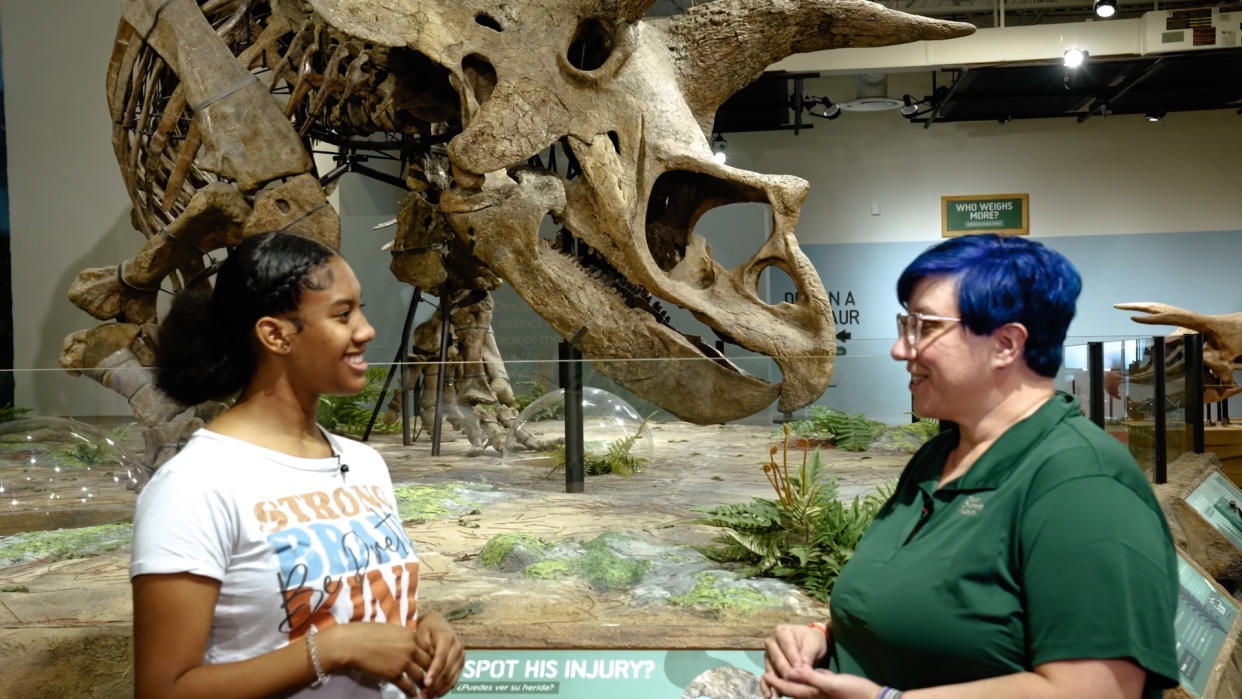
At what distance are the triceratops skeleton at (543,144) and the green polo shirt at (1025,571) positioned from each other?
1710 mm

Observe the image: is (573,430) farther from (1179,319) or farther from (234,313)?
(1179,319)

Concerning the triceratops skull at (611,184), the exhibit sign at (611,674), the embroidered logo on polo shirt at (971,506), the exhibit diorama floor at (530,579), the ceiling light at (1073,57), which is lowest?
the exhibit sign at (611,674)

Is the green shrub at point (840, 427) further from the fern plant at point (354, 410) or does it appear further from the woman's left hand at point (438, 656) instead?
the woman's left hand at point (438, 656)

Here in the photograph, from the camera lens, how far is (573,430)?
3.67 metres

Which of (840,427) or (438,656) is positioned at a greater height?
(840,427)

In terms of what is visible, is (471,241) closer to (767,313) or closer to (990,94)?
(767,313)

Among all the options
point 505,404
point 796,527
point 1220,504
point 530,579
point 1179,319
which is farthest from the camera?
point 1179,319

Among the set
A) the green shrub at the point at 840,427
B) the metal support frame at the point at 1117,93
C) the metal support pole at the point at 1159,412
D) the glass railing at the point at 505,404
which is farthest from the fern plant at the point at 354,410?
the metal support frame at the point at 1117,93

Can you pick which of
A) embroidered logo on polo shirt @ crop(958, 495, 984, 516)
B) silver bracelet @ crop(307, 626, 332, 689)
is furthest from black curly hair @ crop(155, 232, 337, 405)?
embroidered logo on polo shirt @ crop(958, 495, 984, 516)

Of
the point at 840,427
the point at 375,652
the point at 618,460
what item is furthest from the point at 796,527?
the point at 375,652

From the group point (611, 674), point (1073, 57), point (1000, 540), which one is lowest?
point (611, 674)

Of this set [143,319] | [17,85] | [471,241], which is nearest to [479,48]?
[471,241]

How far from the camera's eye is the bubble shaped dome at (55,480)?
324cm

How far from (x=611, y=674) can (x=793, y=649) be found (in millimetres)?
842
